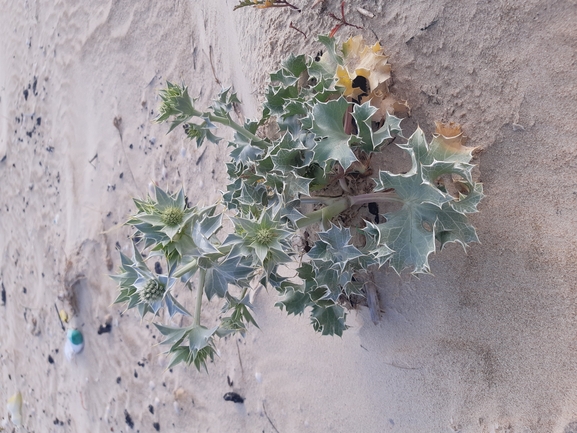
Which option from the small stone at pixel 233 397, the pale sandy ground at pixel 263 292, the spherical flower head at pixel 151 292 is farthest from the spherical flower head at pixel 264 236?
the small stone at pixel 233 397

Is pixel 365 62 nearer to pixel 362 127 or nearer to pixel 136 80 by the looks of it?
pixel 362 127

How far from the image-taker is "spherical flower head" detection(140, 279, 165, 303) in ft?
5.12

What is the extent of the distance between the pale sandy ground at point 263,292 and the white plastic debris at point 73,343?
0.07m

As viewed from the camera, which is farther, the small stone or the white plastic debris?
the white plastic debris

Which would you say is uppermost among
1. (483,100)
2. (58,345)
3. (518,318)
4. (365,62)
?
(365,62)

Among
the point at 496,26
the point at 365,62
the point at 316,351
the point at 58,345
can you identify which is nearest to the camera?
the point at 496,26

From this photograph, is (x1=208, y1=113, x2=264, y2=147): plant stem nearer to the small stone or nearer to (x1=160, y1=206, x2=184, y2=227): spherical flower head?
(x1=160, y1=206, x2=184, y2=227): spherical flower head

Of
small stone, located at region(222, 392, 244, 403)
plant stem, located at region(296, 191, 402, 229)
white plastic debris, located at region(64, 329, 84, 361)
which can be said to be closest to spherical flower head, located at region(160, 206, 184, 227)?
plant stem, located at region(296, 191, 402, 229)

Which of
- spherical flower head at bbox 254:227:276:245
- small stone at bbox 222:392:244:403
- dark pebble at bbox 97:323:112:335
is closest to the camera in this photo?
spherical flower head at bbox 254:227:276:245

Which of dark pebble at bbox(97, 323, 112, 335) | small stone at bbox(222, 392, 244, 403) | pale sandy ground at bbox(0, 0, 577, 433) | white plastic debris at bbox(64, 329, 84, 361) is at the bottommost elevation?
white plastic debris at bbox(64, 329, 84, 361)

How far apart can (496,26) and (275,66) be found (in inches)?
37.2

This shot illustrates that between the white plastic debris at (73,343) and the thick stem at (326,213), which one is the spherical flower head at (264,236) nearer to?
the thick stem at (326,213)

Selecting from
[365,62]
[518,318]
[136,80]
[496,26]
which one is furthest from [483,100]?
[136,80]

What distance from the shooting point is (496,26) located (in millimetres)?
1663
